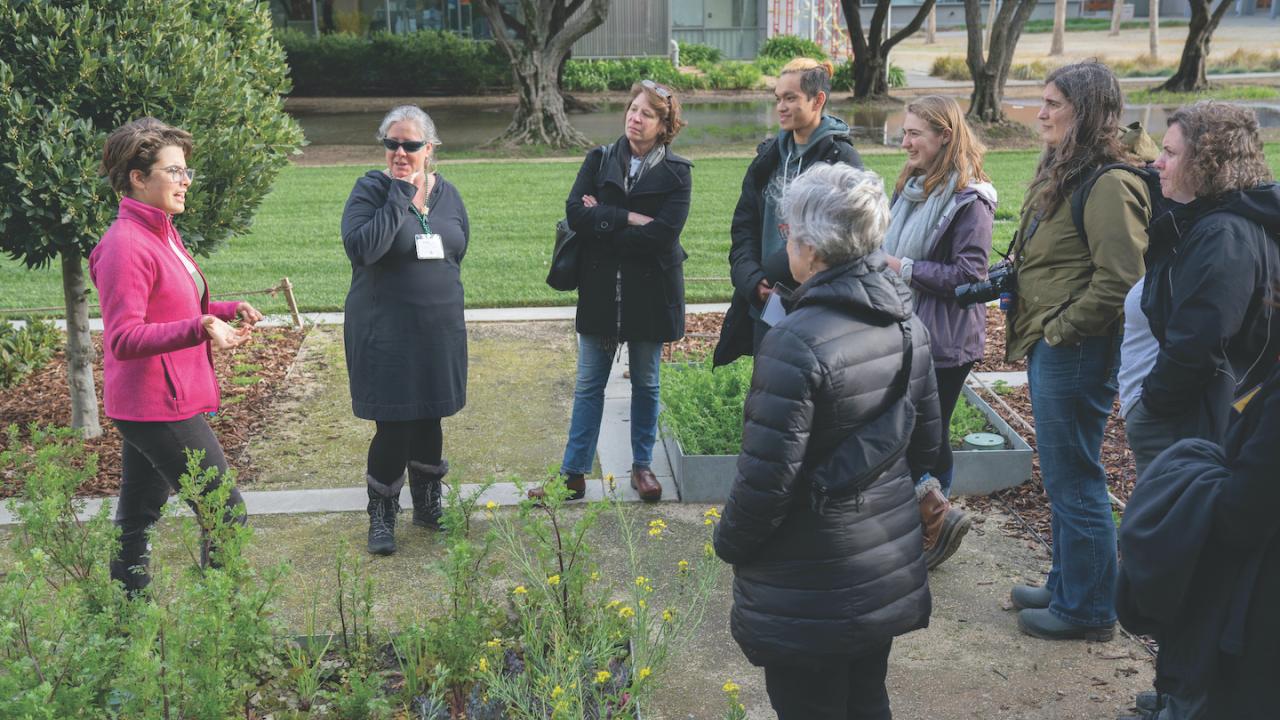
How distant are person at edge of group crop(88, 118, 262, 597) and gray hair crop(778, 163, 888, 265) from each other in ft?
6.81

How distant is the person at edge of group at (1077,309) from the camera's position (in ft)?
13.4

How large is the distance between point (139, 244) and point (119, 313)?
0.85 ft

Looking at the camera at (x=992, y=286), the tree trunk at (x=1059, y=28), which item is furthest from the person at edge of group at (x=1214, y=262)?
the tree trunk at (x=1059, y=28)

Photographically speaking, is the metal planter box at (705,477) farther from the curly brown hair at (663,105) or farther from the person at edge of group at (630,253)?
the curly brown hair at (663,105)

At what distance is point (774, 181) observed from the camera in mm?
5348

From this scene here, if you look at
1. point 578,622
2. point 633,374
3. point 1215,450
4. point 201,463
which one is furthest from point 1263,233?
point 201,463

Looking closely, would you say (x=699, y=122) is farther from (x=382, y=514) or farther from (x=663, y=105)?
(x=382, y=514)

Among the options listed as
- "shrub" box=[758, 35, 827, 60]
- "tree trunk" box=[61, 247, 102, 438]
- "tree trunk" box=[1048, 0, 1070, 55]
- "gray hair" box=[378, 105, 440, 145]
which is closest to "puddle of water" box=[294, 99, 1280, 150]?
"shrub" box=[758, 35, 827, 60]

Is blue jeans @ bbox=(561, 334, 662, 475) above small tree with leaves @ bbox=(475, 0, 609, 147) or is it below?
below

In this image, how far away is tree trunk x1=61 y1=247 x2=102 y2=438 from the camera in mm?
6562

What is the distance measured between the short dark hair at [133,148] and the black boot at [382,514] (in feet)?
5.51

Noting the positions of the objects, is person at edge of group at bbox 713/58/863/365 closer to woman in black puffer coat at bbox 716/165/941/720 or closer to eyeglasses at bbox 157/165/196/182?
woman in black puffer coat at bbox 716/165/941/720

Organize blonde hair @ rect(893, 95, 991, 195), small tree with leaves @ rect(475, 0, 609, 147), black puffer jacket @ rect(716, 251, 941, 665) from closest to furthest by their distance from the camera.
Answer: black puffer jacket @ rect(716, 251, 941, 665), blonde hair @ rect(893, 95, 991, 195), small tree with leaves @ rect(475, 0, 609, 147)

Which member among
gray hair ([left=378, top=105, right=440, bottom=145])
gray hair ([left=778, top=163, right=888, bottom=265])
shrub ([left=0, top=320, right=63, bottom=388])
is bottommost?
shrub ([left=0, top=320, right=63, bottom=388])
